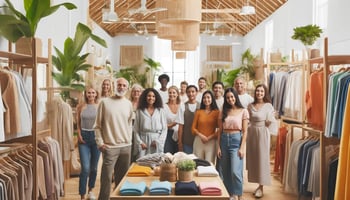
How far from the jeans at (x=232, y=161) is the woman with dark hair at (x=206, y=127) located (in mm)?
161

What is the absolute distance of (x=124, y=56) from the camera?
2155cm

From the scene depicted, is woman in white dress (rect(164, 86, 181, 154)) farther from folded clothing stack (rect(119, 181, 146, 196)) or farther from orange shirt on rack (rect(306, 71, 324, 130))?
folded clothing stack (rect(119, 181, 146, 196))

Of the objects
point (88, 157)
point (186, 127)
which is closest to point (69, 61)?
point (88, 157)

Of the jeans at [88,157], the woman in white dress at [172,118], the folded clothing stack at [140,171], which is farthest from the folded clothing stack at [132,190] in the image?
the woman in white dress at [172,118]

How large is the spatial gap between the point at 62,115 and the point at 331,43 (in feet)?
15.5

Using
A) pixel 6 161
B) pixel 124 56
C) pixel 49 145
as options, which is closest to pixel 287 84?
pixel 49 145

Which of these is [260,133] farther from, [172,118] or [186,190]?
[186,190]

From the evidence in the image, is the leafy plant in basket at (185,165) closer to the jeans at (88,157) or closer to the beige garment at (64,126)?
the jeans at (88,157)

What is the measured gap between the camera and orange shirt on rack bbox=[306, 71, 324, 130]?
575 centimetres

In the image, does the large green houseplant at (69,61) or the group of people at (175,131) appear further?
the large green houseplant at (69,61)

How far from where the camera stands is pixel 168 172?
388 cm

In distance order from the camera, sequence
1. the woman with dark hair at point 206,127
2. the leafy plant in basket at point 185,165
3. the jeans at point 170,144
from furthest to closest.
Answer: the jeans at point 170,144, the woman with dark hair at point 206,127, the leafy plant in basket at point 185,165

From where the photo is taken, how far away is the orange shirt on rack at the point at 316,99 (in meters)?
5.75

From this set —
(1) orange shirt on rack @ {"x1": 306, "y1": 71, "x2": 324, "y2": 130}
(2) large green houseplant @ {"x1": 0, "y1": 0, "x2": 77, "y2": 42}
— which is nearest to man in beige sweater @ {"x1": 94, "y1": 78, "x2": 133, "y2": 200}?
(2) large green houseplant @ {"x1": 0, "y1": 0, "x2": 77, "y2": 42}
